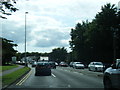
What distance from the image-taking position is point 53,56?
160625 millimetres

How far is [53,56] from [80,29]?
73.3 meters

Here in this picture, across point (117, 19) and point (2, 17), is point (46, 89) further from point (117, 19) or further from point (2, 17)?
point (117, 19)

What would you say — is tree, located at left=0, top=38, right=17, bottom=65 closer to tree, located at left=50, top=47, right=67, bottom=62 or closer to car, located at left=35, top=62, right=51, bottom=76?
car, located at left=35, top=62, right=51, bottom=76

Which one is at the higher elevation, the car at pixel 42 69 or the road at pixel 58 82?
the car at pixel 42 69

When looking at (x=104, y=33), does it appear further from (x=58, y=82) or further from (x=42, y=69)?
(x=58, y=82)

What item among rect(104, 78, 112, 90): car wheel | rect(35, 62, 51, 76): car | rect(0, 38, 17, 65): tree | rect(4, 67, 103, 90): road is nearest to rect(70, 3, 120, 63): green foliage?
rect(0, 38, 17, 65): tree

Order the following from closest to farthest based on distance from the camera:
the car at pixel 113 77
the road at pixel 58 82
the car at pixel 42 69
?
the car at pixel 113 77 < the road at pixel 58 82 < the car at pixel 42 69

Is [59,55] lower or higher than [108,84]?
higher

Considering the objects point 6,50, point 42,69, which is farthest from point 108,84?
point 6,50

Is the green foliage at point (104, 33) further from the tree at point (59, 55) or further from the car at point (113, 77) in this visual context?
the tree at point (59, 55)

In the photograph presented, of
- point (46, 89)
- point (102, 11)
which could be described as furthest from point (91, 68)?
point (46, 89)

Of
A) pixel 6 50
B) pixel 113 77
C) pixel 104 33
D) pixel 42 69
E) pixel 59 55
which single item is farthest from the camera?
pixel 59 55

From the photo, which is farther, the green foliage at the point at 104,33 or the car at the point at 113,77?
the green foliage at the point at 104,33

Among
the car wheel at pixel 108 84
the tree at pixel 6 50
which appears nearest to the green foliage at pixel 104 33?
the tree at pixel 6 50
